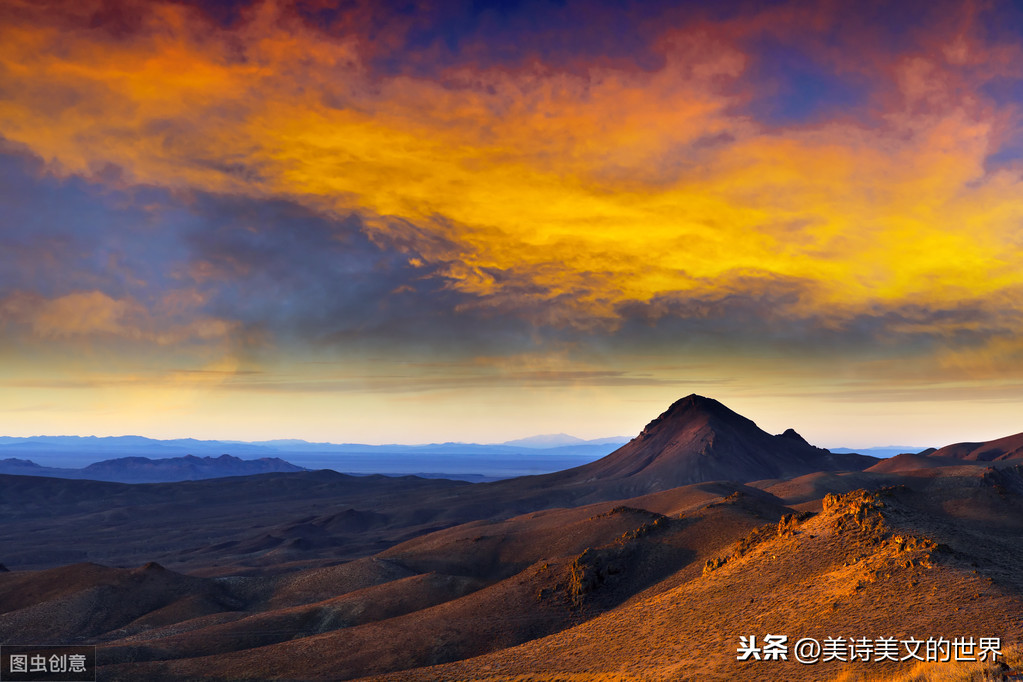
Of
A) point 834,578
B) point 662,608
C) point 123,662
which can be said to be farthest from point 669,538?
point 123,662

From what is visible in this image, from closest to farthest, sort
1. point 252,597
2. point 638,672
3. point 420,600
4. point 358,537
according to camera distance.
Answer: point 638,672 < point 420,600 < point 252,597 < point 358,537

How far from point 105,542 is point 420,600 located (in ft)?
439

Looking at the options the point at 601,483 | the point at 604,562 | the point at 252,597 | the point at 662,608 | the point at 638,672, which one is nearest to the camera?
the point at 638,672

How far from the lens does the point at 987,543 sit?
152ft

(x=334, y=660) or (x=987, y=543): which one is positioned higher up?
(x=987, y=543)

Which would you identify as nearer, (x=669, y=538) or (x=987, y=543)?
(x=987, y=543)

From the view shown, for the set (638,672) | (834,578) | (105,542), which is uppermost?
(834,578)

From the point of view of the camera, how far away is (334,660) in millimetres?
45719

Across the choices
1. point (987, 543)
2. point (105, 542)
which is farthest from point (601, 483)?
point (987, 543)

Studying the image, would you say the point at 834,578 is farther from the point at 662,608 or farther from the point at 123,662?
the point at 123,662

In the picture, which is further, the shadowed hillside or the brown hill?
the shadowed hillside

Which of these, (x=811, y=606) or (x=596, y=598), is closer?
(x=811, y=606)

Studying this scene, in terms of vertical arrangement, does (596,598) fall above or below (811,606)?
below

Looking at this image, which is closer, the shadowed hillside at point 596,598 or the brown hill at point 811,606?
the brown hill at point 811,606
